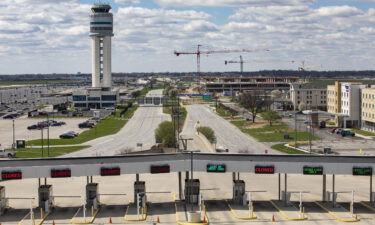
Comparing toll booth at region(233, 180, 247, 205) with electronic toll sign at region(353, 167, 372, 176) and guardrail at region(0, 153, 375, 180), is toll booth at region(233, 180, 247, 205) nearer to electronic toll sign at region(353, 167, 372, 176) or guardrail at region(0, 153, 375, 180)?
guardrail at region(0, 153, 375, 180)

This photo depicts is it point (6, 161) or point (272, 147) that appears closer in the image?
point (6, 161)

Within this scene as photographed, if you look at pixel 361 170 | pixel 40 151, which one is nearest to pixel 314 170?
pixel 361 170

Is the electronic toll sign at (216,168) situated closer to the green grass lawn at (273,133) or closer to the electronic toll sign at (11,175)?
the electronic toll sign at (11,175)

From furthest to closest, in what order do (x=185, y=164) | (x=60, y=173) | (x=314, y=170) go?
(x=185, y=164), (x=314, y=170), (x=60, y=173)

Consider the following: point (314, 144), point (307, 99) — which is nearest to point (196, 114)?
point (307, 99)

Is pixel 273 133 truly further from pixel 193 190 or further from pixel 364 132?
pixel 193 190

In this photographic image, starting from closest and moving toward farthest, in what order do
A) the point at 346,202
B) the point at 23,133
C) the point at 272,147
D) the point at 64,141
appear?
the point at 346,202 < the point at 272,147 < the point at 64,141 < the point at 23,133

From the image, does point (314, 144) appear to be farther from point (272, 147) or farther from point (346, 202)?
point (346, 202)

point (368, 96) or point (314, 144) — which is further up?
point (368, 96)
